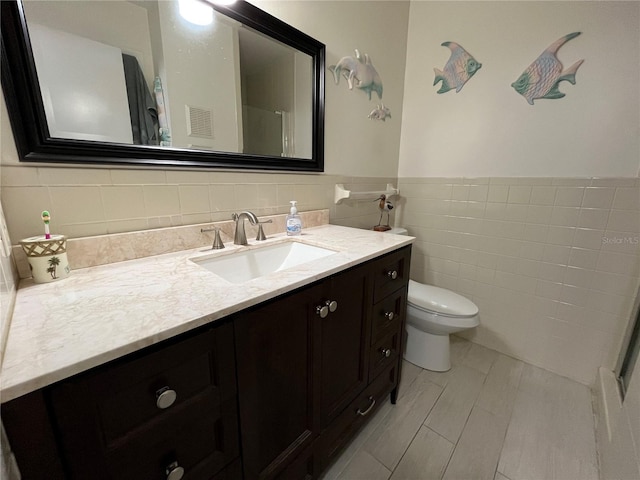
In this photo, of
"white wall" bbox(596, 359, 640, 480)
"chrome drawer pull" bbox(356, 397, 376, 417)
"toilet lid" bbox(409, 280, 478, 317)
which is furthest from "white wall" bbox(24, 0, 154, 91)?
"white wall" bbox(596, 359, 640, 480)

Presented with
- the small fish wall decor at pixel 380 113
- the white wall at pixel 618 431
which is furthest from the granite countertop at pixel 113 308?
the small fish wall decor at pixel 380 113

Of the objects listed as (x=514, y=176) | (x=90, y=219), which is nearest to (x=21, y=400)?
(x=90, y=219)

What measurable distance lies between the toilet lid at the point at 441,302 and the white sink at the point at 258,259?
80 cm

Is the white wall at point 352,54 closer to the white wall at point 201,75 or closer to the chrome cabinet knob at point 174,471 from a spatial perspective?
the white wall at point 201,75

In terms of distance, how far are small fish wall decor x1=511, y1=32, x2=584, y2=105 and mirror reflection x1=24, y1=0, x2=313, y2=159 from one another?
1200mm

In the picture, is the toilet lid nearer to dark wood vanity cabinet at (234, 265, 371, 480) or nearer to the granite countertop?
dark wood vanity cabinet at (234, 265, 371, 480)

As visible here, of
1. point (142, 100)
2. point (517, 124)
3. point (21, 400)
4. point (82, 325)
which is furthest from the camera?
point (517, 124)

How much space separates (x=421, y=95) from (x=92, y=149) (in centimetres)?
191

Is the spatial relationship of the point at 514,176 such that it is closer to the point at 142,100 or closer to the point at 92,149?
the point at 142,100

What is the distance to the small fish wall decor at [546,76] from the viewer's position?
1.35 m

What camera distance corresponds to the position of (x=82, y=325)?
49cm

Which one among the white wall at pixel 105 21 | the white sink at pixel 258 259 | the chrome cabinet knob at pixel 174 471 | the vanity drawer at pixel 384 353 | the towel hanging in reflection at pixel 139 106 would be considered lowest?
the vanity drawer at pixel 384 353

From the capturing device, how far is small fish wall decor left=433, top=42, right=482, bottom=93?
63.8 inches

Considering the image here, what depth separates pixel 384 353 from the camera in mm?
1196
